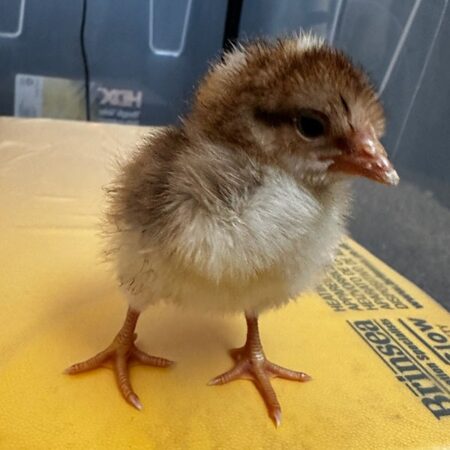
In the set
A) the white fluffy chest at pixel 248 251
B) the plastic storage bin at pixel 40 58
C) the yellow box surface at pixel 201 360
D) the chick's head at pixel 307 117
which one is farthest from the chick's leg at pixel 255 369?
the plastic storage bin at pixel 40 58

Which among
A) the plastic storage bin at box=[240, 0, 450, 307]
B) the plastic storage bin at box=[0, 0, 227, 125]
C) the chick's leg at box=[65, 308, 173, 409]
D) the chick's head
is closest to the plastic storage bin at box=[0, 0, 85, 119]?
the plastic storage bin at box=[0, 0, 227, 125]

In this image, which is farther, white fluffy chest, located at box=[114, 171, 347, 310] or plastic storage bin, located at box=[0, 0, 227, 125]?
plastic storage bin, located at box=[0, 0, 227, 125]

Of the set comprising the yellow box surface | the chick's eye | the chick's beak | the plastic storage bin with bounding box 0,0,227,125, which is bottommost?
the yellow box surface

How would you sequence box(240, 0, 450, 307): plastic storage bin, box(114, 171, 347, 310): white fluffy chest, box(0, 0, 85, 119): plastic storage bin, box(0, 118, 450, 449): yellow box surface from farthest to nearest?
1. box(0, 0, 85, 119): plastic storage bin
2. box(240, 0, 450, 307): plastic storage bin
3. box(0, 118, 450, 449): yellow box surface
4. box(114, 171, 347, 310): white fluffy chest

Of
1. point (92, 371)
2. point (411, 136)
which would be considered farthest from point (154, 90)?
point (92, 371)

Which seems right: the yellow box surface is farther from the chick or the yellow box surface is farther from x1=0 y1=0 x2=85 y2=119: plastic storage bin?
x1=0 y1=0 x2=85 y2=119: plastic storage bin

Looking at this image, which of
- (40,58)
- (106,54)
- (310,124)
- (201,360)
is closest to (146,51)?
(106,54)

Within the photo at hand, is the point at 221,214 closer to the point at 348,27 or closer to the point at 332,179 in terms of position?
the point at 332,179
